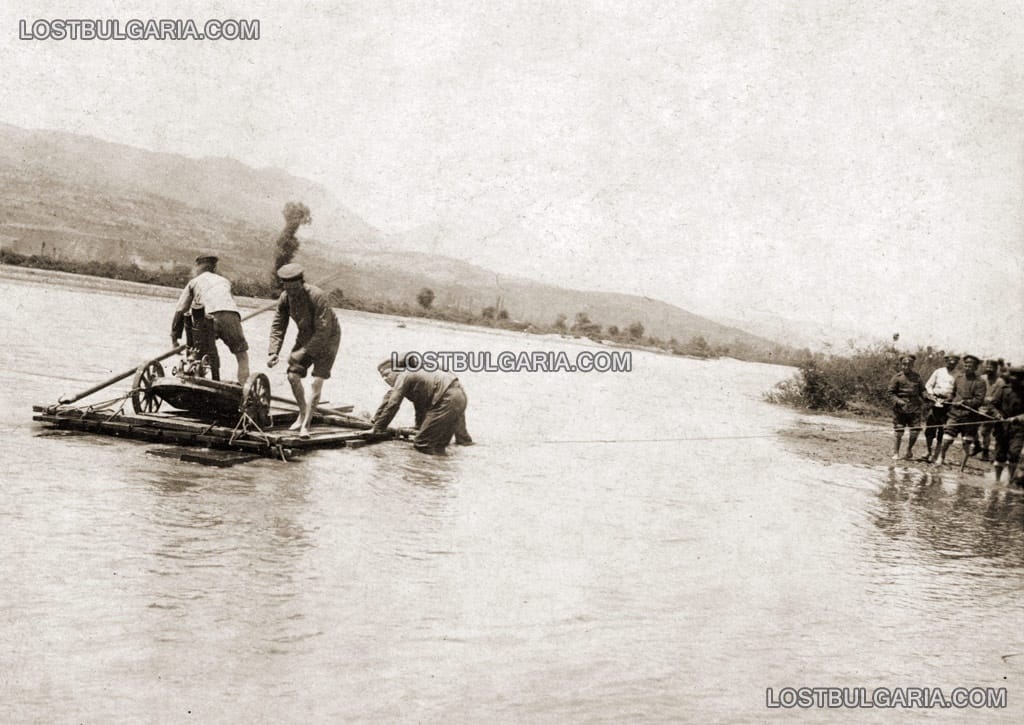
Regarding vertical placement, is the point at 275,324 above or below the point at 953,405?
below

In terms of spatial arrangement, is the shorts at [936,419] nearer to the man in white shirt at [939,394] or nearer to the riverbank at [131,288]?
the man in white shirt at [939,394]

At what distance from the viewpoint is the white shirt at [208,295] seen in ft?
28.3

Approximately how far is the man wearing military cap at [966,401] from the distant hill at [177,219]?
915 inches

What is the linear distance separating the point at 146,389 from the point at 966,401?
11169 millimetres

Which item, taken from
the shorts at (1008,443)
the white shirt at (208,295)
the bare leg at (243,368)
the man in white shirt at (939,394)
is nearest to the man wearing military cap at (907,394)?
the man in white shirt at (939,394)

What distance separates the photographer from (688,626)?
5.09m

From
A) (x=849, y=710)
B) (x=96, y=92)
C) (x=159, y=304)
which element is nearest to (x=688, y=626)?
(x=849, y=710)

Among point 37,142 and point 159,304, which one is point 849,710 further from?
point 37,142

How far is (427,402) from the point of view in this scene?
990cm

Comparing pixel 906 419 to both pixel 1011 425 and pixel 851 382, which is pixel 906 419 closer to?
pixel 1011 425

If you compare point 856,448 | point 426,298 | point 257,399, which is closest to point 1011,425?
point 856,448

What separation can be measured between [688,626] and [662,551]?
5.77ft

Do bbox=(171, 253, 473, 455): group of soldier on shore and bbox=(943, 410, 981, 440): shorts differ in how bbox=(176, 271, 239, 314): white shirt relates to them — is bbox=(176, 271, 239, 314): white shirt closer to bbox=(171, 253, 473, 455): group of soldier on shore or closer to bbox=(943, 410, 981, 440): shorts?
bbox=(171, 253, 473, 455): group of soldier on shore

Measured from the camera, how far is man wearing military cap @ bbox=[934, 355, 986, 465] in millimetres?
12734
